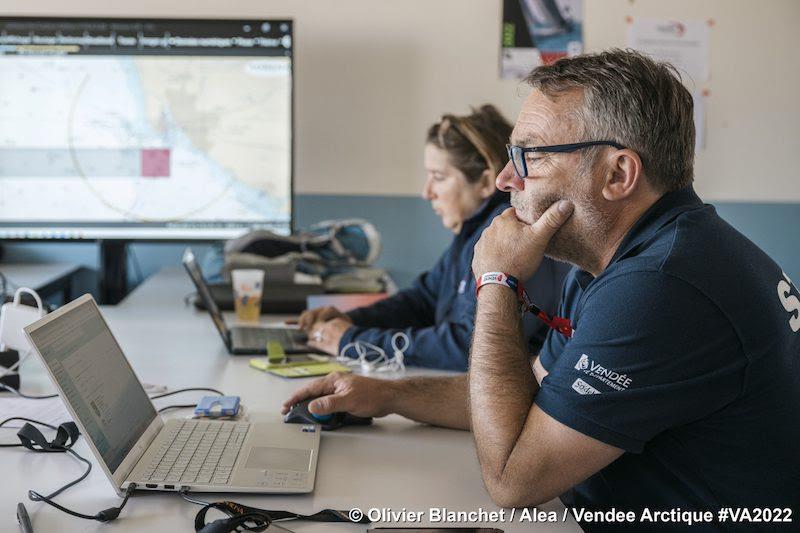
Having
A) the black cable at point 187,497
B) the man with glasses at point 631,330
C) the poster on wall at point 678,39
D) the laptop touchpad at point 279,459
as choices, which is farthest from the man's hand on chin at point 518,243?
the poster on wall at point 678,39

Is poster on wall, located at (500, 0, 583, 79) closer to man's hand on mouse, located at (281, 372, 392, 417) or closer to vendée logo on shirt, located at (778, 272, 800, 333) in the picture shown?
man's hand on mouse, located at (281, 372, 392, 417)

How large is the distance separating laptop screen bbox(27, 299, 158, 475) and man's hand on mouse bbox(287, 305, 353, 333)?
2.70 ft

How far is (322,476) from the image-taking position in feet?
4.03

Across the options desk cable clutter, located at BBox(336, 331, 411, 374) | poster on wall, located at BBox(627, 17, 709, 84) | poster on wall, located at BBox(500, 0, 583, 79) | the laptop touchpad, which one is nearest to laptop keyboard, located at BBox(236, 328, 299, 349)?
desk cable clutter, located at BBox(336, 331, 411, 374)

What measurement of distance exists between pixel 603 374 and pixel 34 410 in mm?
945

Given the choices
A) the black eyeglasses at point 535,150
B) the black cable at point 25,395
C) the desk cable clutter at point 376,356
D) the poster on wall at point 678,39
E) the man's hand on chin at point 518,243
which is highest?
the poster on wall at point 678,39

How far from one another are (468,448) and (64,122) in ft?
7.04

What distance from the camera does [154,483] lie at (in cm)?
113

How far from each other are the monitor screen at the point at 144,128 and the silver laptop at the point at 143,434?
1724mm

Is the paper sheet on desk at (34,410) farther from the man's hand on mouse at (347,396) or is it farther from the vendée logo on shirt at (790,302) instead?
the vendée logo on shirt at (790,302)

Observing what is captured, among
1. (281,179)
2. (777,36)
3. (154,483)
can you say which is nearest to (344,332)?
(154,483)

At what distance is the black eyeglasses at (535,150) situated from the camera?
127cm

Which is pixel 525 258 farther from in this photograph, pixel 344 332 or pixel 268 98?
pixel 268 98

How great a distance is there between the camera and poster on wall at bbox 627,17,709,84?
332 cm
